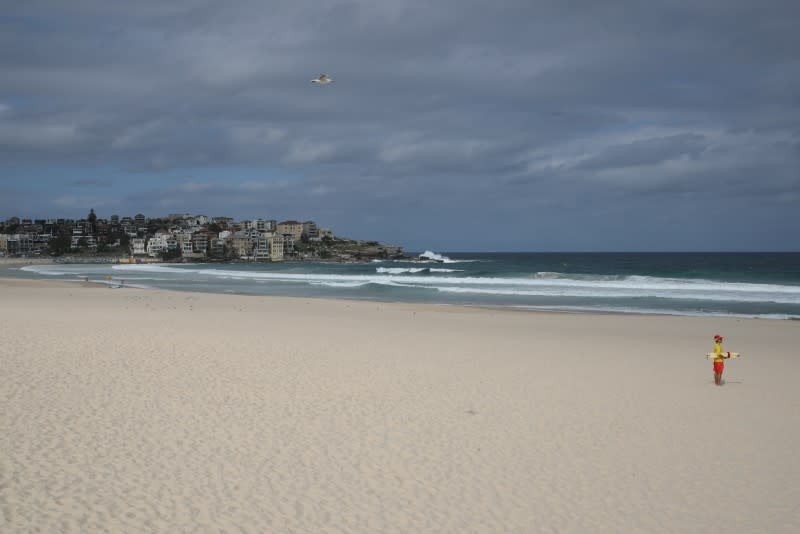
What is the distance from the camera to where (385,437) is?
6.99 metres

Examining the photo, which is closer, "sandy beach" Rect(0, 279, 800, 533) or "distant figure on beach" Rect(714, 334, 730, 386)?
"sandy beach" Rect(0, 279, 800, 533)

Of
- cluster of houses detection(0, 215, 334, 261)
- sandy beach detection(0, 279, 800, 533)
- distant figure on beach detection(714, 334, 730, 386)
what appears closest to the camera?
sandy beach detection(0, 279, 800, 533)

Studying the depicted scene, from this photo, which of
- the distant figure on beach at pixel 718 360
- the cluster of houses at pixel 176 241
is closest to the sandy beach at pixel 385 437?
the distant figure on beach at pixel 718 360

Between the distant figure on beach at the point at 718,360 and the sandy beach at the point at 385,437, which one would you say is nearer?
the sandy beach at the point at 385,437

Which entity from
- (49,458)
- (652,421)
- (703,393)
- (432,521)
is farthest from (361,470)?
(703,393)

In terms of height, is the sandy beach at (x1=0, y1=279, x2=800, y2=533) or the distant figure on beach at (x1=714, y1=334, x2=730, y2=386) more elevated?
the distant figure on beach at (x1=714, y1=334, x2=730, y2=386)

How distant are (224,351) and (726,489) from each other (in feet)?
30.2

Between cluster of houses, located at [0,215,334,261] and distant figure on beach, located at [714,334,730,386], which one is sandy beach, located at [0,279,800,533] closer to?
distant figure on beach, located at [714,334,730,386]

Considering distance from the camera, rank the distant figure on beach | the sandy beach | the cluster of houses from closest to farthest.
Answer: the sandy beach < the distant figure on beach < the cluster of houses

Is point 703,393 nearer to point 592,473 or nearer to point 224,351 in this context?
point 592,473

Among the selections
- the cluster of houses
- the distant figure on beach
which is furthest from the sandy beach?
the cluster of houses

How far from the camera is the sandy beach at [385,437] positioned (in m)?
5.07

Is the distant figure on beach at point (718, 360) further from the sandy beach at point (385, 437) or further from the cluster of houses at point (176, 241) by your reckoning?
the cluster of houses at point (176, 241)

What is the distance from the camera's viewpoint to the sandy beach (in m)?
5.07
